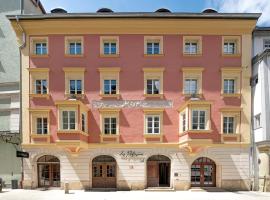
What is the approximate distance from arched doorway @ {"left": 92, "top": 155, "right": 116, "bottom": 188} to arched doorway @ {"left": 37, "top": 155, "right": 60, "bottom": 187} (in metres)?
3.33

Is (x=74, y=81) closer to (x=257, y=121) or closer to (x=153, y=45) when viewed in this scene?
(x=153, y=45)

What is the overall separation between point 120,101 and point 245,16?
43.8 feet

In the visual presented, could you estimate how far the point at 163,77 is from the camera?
23578 millimetres

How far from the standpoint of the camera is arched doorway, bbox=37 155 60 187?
2356cm

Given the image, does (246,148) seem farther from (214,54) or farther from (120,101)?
(120,101)

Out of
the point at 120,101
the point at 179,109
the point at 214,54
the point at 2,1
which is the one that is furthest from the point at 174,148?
the point at 2,1

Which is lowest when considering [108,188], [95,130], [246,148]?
[108,188]

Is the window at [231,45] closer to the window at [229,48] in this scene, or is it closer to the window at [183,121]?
the window at [229,48]

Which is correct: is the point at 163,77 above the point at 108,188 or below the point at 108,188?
above

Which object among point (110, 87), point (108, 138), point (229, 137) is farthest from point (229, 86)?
point (108, 138)

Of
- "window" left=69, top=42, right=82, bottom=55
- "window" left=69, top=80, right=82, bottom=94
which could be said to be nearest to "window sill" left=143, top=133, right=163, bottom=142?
"window" left=69, top=80, right=82, bottom=94

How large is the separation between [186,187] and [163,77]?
9.90 metres

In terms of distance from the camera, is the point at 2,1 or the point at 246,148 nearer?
the point at 246,148

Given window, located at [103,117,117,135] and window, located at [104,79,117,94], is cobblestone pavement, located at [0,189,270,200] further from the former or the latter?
window, located at [104,79,117,94]
